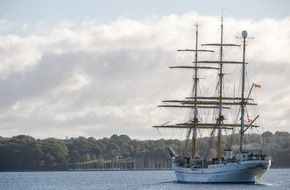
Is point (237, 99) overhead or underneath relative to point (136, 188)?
overhead

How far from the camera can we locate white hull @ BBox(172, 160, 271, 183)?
6497 inches

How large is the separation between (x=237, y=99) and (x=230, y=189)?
91.5ft

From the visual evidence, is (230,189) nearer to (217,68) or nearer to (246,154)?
(246,154)

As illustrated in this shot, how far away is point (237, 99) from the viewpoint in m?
176

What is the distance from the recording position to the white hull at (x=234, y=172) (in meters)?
165

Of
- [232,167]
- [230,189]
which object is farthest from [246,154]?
[230,189]

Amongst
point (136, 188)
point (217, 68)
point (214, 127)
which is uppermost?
point (217, 68)

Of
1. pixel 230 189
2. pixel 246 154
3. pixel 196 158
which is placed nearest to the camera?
pixel 230 189

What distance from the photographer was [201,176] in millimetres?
175500

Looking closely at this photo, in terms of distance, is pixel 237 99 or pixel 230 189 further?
pixel 237 99

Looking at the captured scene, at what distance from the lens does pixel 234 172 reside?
167500 mm

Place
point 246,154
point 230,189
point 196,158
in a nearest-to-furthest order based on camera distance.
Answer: point 230,189 → point 246,154 → point 196,158

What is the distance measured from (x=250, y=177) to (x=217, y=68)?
25499 mm

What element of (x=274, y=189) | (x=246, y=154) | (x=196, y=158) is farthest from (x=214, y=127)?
(x=274, y=189)
